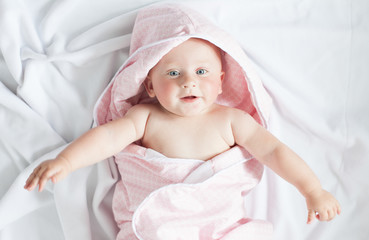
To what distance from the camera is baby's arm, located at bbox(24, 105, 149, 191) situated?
130 centimetres

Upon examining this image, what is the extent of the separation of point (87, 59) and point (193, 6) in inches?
15.2

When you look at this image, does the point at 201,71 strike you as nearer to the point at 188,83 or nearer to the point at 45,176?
the point at 188,83

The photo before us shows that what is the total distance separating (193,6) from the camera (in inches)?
63.0

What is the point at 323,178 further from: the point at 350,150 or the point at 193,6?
the point at 193,6

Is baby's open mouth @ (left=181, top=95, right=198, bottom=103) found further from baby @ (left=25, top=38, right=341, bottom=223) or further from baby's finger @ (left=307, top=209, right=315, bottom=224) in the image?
baby's finger @ (left=307, top=209, right=315, bottom=224)

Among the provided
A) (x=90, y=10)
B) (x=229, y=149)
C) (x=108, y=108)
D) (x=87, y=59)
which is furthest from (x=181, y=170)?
(x=90, y=10)

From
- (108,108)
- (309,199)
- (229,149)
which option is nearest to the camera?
(309,199)

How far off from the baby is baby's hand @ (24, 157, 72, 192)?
0.03m

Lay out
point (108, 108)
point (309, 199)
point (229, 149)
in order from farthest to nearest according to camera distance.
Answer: point (108, 108), point (229, 149), point (309, 199)

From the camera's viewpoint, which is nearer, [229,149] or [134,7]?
[229,149]

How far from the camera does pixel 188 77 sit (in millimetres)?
1423

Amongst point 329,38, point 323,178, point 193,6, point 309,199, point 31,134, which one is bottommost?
point 323,178

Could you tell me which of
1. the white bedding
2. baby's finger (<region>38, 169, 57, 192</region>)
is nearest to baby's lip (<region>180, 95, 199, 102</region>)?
the white bedding

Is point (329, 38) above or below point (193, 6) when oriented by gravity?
below
